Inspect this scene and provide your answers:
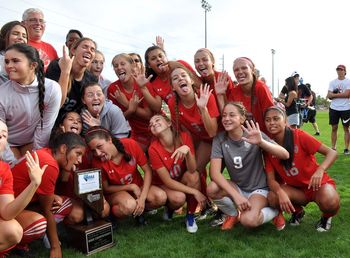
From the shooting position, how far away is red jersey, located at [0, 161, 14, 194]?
9.84 feet

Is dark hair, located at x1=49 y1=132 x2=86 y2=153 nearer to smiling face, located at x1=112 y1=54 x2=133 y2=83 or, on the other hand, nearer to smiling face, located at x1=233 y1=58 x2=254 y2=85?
smiling face, located at x1=112 y1=54 x2=133 y2=83

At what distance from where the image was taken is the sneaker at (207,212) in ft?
14.9

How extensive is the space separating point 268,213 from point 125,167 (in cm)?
171

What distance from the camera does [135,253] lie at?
3.46 metres

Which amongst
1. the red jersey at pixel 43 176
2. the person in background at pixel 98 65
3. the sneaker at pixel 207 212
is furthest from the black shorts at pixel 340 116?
the red jersey at pixel 43 176

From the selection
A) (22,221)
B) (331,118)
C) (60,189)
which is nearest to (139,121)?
(60,189)

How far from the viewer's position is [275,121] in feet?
13.1

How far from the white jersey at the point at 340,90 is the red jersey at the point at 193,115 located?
5.96 meters

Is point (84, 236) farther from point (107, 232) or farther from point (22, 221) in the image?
point (22, 221)

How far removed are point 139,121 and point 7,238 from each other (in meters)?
2.67

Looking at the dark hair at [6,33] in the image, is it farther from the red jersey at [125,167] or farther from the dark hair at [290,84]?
the dark hair at [290,84]

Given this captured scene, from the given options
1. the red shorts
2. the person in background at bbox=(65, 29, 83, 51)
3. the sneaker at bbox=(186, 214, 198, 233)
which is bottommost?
the sneaker at bbox=(186, 214, 198, 233)

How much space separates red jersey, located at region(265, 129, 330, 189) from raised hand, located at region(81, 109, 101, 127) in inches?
83.8

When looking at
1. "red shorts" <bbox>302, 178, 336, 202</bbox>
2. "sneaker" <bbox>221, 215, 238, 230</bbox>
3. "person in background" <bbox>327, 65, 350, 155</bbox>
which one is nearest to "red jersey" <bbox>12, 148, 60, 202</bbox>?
"sneaker" <bbox>221, 215, 238, 230</bbox>
